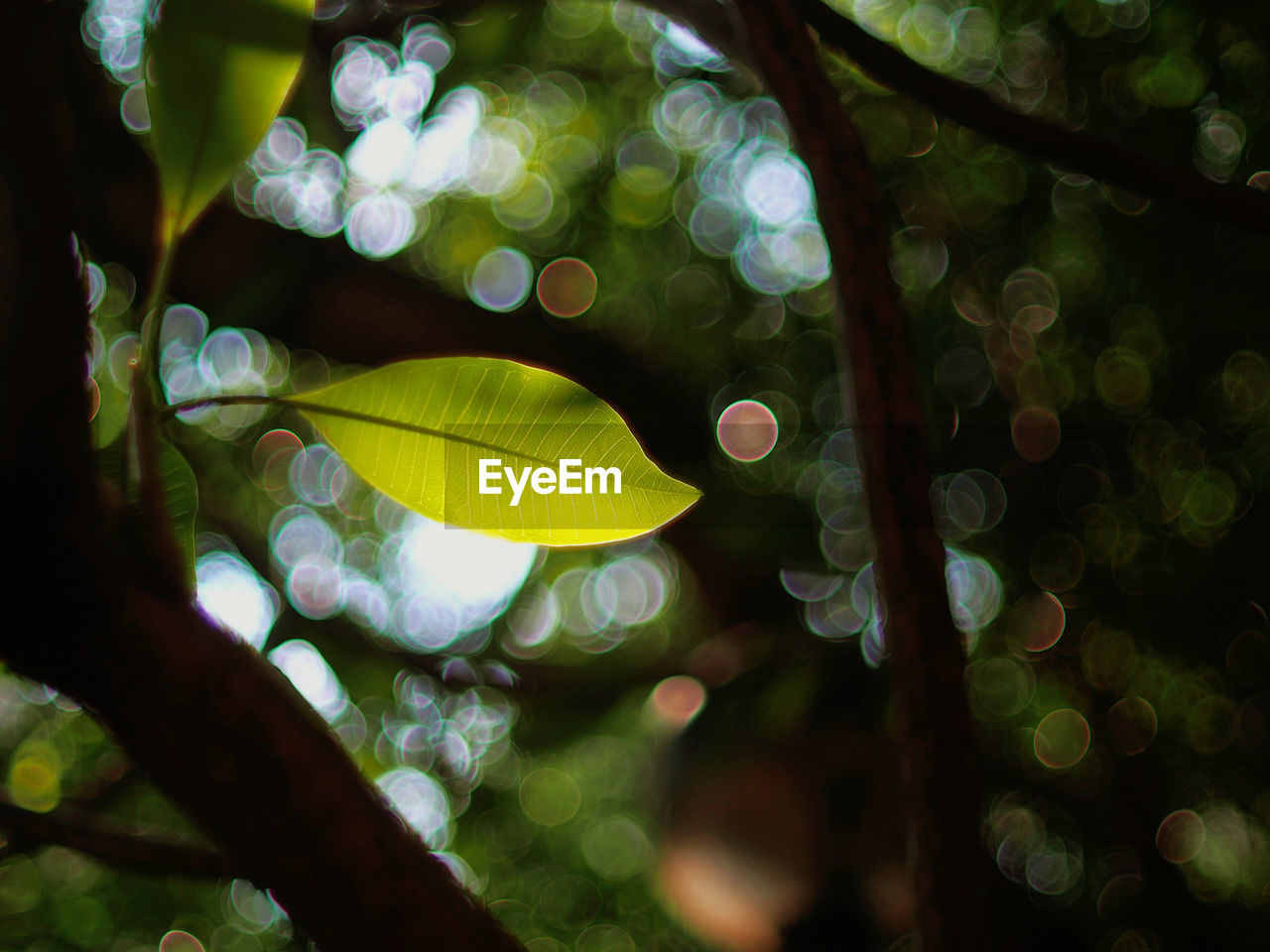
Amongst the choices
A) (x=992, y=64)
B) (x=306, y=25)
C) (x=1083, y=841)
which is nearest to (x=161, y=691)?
(x=306, y=25)

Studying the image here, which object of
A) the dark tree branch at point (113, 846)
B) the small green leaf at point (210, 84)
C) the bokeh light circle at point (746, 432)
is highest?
the small green leaf at point (210, 84)

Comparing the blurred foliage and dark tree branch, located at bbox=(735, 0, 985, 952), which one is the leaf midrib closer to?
dark tree branch, located at bbox=(735, 0, 985, 952)

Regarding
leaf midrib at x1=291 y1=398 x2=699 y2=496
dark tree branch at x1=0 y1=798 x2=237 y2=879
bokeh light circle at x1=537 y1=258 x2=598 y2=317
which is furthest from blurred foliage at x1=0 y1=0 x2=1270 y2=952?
leaf midrib at x1=291 y1=398 x2=699 y2=496

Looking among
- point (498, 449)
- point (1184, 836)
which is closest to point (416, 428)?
point (498, 449)

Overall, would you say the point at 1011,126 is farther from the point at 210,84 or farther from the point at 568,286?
the point at 568,286

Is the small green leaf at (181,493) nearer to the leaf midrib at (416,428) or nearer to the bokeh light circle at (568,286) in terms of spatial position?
the leaf midrib at (416,428)


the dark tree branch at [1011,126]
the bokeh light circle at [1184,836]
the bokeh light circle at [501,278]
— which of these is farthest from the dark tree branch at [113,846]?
the bokeh light circle at [1184,836]
